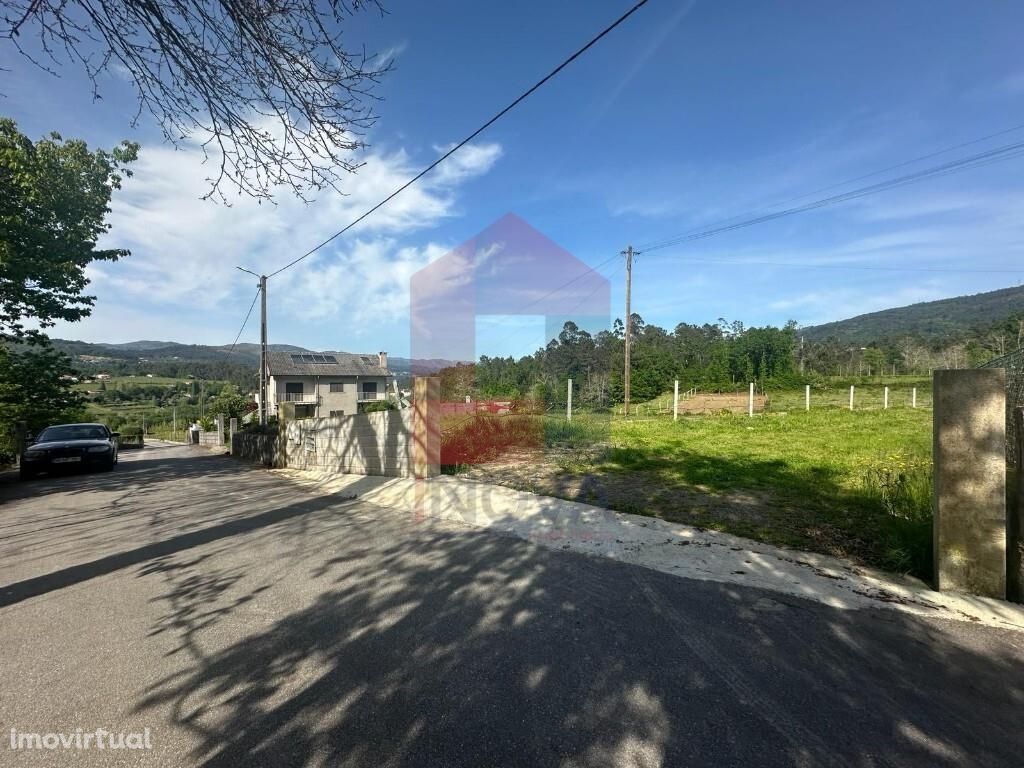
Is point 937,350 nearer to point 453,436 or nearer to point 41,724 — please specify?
point 453,436

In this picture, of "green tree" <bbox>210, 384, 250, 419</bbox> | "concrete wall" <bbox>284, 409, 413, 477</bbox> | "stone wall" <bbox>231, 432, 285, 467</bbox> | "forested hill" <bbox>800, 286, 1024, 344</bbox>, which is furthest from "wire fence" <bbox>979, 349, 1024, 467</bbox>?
"forested hill" <bbox>800, 286, 1024, 344</bbox>

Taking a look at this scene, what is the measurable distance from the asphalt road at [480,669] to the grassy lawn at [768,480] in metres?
1.50

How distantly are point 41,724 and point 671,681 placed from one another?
8.62 ft

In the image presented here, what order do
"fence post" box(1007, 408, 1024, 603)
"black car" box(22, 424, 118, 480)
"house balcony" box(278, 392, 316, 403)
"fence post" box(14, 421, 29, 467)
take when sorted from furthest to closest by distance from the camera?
"house balcony" box(278, 392, 316, 403) < "fence post" box(14, 421, 29, 467) < "black car" box(22, 424, 118, 480) < "fence post" box(1007, 408, 1024, 603)

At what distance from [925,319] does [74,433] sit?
122 m

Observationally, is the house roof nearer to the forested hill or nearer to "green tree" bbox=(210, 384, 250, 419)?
"green tree" bbox=(210, 384, 250, 419)

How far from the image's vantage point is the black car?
31.7 ft

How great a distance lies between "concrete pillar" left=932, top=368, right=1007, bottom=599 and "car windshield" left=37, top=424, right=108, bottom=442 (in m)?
15.1

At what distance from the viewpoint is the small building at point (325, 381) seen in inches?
1574

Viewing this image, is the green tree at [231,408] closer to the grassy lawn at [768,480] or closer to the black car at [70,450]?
the black car at [70,450]

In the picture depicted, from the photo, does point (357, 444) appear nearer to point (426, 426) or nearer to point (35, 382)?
point (426, 426)

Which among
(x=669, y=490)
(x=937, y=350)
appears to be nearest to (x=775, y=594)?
(x=669, y=490)

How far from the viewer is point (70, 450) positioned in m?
10.0

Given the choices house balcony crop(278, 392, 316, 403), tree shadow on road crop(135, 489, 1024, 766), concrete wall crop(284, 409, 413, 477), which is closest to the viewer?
tree shadow on road crop(135, 489, 1024, 766)
